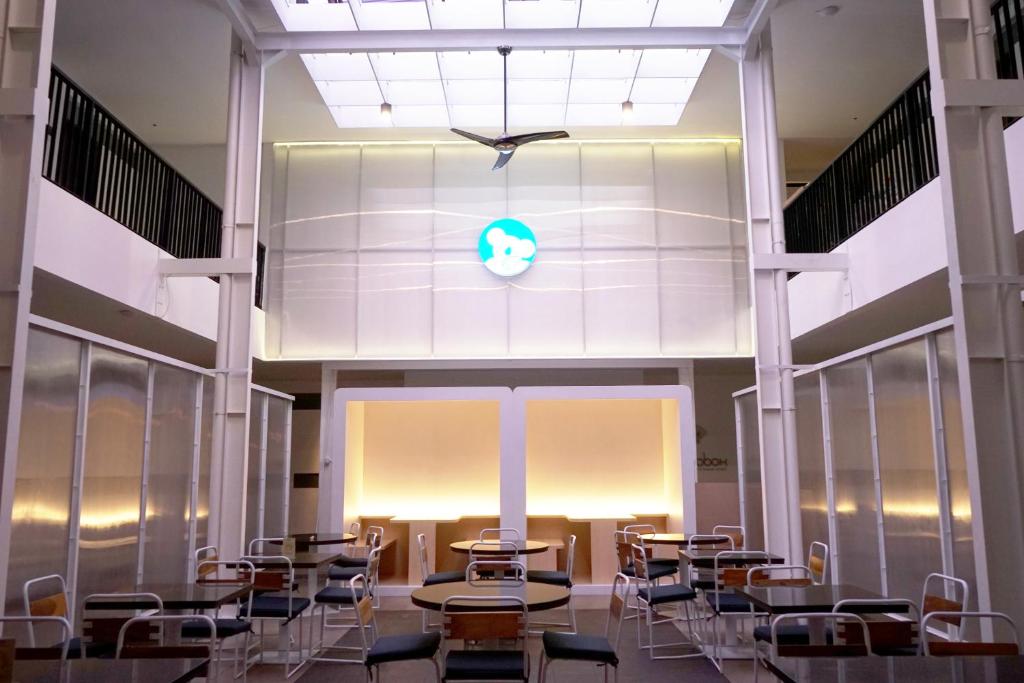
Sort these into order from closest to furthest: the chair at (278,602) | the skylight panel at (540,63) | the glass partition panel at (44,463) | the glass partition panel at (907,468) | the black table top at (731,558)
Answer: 1. the glass partition panel at (44,463)
2. the glass partition panel at (907,468)
3. the chair at (278,602)
4. the black table top at (731,558)
5. the skylight panel at (540,63)

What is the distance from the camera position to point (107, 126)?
859 cm

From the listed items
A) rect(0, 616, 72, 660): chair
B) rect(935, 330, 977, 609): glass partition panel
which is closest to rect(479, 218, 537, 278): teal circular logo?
rect(935, 330, 977, 609): glass partition panel

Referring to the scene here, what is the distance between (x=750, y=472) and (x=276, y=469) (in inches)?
248

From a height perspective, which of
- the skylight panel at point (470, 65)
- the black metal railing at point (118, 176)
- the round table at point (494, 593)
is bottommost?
the round table at point (494, 593)

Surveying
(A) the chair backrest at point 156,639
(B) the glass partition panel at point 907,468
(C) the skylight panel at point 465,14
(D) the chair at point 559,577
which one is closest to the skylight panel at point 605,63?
(C) the skylight panel at point 465,14

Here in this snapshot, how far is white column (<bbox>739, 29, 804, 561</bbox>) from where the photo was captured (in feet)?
28.1

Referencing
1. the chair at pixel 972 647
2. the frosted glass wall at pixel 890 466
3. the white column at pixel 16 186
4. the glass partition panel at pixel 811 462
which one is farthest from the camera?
the glass partition panel at pixel 811 462

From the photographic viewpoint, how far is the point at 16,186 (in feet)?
14.4

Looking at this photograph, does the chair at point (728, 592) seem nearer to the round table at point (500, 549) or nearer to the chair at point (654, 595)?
the chair at point (654, 595)

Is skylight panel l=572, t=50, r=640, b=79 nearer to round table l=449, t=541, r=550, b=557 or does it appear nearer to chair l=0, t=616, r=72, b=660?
round table l=449, t=541, r=550, b=557

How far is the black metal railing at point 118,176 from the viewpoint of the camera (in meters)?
7.71

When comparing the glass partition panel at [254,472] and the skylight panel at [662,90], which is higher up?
the skylight panel at [662,90]

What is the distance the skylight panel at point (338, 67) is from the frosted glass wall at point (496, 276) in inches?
85.9

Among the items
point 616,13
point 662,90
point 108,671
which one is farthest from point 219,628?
point 662,90
